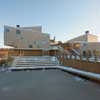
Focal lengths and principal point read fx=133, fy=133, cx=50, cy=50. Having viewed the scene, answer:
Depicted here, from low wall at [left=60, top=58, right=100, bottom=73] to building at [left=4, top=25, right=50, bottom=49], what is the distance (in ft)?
30.3

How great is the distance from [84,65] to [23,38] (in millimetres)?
13221

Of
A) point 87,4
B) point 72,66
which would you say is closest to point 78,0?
point 87,4

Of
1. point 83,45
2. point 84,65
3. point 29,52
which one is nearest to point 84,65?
point 84,65

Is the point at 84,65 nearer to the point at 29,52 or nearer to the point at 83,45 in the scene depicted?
the point at 83,45

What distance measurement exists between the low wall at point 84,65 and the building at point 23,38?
30.3 feet

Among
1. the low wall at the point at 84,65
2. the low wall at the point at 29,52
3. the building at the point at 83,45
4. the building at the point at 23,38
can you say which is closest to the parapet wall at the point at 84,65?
the low wall at the point at 84,65

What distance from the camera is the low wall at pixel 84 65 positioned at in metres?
7.80

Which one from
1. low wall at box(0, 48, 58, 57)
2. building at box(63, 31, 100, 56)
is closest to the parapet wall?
building at box(63, 31, 100, 56)

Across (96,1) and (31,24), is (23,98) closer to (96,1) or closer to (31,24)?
(96,1)

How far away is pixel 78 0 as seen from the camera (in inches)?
460

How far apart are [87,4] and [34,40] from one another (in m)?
10.9

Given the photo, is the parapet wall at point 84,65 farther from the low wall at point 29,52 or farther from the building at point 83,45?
the low wall at point 29,52

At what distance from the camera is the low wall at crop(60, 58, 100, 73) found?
780 cm

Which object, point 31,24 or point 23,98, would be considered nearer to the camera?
point 23,98
